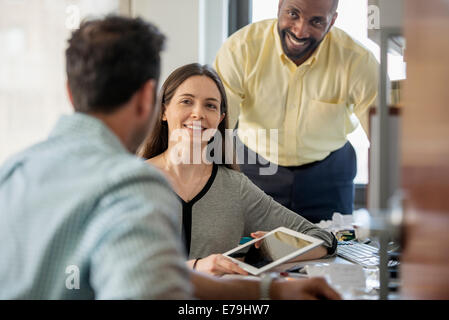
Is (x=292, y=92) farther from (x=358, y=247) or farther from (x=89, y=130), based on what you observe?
(x=89, y=130)

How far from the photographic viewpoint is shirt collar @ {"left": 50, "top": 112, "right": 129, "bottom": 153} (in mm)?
658

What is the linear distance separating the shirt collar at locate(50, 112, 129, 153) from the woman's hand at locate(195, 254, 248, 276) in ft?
1.70

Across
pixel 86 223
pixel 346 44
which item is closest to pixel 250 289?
pixel 86 223

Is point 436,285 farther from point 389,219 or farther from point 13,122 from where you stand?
point 13,122

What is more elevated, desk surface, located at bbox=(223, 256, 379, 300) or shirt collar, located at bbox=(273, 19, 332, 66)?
shirt collar, located at bbox=(273, 19, 332, 66)

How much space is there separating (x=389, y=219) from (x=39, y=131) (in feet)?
6.04

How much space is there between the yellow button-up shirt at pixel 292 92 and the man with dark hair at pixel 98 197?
3.90 ft

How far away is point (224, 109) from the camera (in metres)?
1.51

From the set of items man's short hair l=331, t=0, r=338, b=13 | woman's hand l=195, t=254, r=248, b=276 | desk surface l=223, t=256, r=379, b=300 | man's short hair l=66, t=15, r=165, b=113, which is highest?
man's short hair l=331, t=0, r=338, b=13

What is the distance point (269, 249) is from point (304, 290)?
11.4 inches

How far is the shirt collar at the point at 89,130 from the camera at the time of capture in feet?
2.16

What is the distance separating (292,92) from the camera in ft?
6.51

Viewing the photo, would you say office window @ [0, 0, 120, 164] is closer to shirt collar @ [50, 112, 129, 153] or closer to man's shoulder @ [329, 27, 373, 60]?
man's shoulder @ [329, 27, 373, 60]

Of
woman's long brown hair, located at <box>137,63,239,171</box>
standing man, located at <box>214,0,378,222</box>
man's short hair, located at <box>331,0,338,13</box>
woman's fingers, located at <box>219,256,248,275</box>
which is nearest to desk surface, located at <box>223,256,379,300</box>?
woman's fingers, located at <box>219,256,248,275</box>
